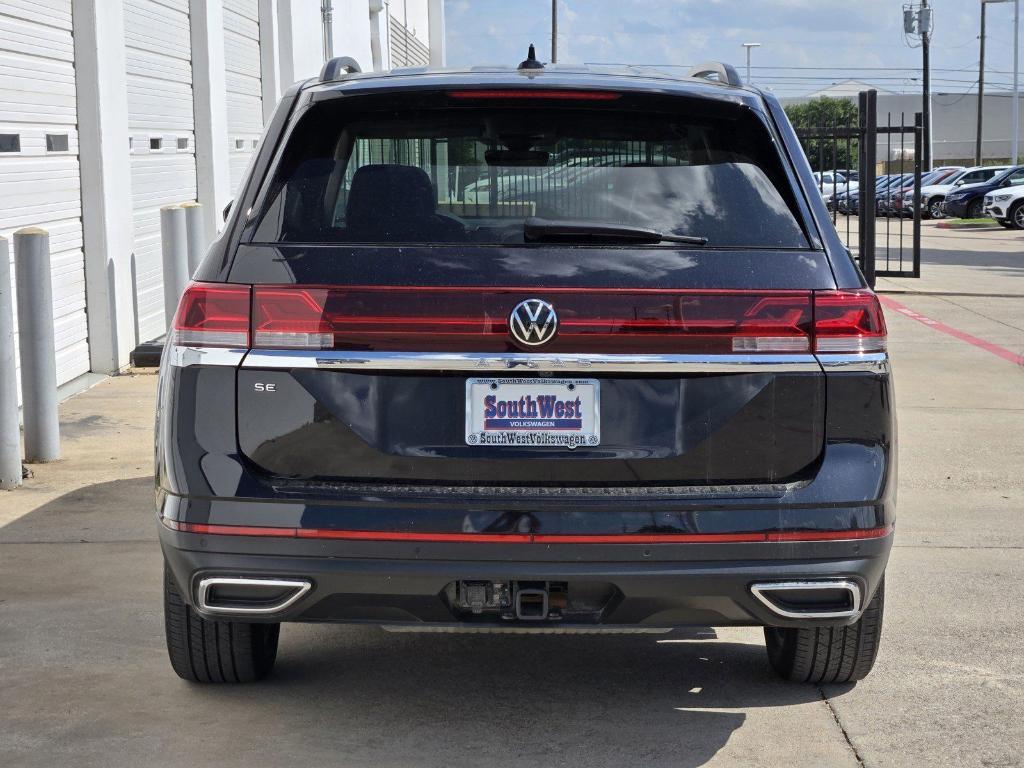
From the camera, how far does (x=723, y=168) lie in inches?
154

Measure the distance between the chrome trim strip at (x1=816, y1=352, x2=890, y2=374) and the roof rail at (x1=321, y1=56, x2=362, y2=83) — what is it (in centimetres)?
163

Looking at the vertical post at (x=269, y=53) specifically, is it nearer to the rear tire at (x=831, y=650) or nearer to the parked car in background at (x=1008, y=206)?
the rear tire at (x=831, y=650)

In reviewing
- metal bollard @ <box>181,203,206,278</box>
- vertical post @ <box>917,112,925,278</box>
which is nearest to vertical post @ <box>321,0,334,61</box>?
vertical post @ <box>917,112,925,278</box>

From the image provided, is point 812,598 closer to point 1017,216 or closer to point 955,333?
point 955,333

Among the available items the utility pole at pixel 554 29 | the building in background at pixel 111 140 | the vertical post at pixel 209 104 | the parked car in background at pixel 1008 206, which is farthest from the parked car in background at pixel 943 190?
the vertical post at pixel 209 104

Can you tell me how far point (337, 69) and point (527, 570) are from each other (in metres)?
1.69

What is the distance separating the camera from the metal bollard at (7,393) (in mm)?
6949

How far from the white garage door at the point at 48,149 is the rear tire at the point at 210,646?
5.37 meters

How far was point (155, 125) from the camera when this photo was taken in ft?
42.5

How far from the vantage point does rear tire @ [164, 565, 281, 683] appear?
13.8 feet

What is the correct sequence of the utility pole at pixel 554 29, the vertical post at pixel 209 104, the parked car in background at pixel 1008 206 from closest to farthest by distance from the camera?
the vertical post at pixel 209 104 < the parked car in background at pixel 1008 206 < the utility pole at pixel 554 29

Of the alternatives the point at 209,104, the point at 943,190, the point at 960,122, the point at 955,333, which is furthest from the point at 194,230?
the point at 960,122

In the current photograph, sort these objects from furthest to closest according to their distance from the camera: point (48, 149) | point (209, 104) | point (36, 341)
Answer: point (209, 104) → point (48, 149) → point (36, 341)

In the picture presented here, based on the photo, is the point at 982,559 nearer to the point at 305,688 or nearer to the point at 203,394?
the point at 305,688
